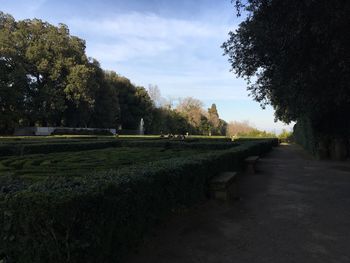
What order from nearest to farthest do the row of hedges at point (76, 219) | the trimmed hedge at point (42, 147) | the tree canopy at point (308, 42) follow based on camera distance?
the row of hedges at point (76, 219), the tree canopy at point (308, 42), the trimmed hedge at point (42, 147)

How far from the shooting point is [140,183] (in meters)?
4.70

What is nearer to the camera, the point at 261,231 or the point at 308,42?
the point at 261,231

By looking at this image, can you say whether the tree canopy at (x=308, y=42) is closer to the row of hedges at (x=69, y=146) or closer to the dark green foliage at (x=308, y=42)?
the dark green foliage at (x=308, y=42)

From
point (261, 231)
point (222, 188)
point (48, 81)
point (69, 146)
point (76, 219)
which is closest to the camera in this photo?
point (76, 219)

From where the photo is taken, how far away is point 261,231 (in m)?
5.73

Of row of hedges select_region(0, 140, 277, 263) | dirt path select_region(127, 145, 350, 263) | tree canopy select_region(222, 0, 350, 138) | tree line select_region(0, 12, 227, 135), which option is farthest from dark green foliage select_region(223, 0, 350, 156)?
tree line select_region(0, 12, 227, 135)

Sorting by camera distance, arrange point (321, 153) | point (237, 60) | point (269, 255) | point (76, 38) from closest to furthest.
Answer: point (269, 255) < point (237, 60) < point (321, 153) < point (76, 38)

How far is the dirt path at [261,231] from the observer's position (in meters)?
4.59

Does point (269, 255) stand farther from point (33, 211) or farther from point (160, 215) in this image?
point (33, 211)

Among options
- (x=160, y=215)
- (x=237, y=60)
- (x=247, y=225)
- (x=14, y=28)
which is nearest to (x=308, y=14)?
(x=247, y=225)

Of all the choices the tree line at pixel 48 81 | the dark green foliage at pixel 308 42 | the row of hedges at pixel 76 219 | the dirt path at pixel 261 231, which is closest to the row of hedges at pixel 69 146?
the dark green foliage at pixel 308 42

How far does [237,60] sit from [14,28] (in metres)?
44.3

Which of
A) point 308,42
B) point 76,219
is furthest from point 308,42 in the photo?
point 76,219

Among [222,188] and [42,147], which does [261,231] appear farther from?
[42,147]
